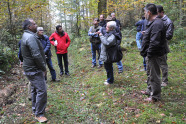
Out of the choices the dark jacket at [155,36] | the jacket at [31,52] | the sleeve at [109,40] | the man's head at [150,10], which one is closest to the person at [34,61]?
the jacket at [31,52]

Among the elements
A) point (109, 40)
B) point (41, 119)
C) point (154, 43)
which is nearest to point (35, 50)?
point (41, 119)

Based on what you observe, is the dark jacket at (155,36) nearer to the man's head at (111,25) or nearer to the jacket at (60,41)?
the man's head at (111,25)

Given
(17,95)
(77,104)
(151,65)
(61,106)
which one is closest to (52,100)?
(61,106)

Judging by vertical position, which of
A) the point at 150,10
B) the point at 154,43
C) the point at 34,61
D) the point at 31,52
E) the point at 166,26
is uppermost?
the point at 150,10

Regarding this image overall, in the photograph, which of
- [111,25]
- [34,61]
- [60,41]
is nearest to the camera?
[34,61]

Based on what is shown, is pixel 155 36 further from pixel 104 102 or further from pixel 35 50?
pixel 35 50

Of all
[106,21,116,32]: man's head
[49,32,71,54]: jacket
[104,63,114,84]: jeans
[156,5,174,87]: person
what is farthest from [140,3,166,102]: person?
[49,32,71,54]: jacket

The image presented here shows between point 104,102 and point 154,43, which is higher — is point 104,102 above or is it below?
below

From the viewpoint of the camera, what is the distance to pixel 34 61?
3.48 meters

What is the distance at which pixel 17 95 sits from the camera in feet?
17.8

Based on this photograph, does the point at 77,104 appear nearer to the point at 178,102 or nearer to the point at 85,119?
the point at 85,119

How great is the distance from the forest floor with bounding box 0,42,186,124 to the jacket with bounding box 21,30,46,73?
4.92 feet

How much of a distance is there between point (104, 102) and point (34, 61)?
2.40 meters

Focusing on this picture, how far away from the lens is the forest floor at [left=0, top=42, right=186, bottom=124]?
352cm
